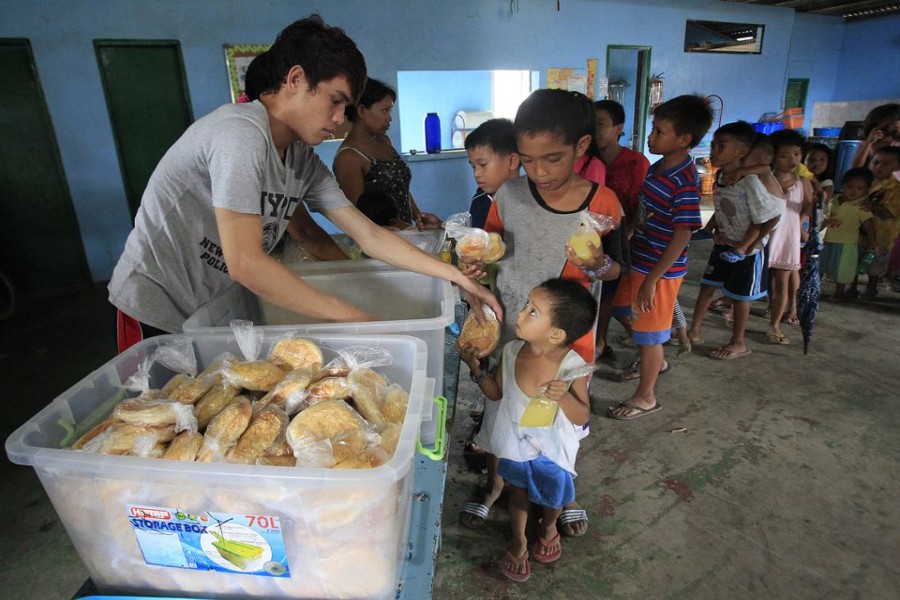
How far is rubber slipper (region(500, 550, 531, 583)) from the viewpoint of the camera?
5.60 ft

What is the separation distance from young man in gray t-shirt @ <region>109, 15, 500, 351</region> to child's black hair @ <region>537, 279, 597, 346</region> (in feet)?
0.65

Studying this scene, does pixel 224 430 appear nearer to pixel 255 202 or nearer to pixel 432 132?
pixel 255 202

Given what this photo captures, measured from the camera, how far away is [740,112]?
29.5ft

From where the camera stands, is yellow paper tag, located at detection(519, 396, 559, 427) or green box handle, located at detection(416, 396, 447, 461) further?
yellow paper tag, located at detection(519, 396, 559, 427)

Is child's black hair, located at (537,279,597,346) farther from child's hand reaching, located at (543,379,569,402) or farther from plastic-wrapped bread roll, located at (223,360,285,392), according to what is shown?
plastic-wrapped bread roll, located at (223,360,285,392)

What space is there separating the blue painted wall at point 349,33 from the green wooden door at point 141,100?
0.07 m

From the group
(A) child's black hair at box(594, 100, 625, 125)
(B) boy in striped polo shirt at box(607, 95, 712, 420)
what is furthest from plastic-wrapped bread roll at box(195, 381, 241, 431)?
(A) child's black hair at box(594, 100, 625, 125)

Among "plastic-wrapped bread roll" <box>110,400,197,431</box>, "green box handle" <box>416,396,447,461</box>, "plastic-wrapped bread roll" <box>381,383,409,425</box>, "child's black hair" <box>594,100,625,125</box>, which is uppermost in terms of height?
"child's black hair" <box>594,100,625,125</box>

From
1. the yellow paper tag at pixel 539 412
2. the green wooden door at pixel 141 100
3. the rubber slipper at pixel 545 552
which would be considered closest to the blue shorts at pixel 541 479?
the rubber slipper at pixel 545 552

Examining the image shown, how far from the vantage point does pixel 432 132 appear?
18.7 feet

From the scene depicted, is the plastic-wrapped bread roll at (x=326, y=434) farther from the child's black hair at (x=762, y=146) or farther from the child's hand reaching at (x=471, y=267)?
the child's black hair at (x=762, y=146)

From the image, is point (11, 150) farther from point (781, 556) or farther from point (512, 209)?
point (781, 556)

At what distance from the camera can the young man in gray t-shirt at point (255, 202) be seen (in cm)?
109

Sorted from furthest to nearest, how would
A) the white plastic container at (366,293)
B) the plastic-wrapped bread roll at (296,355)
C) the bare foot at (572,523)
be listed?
the bare foot at (572,523), the white plastic container at (366,293), the plastic-wrapped bread roll at (296,355)
